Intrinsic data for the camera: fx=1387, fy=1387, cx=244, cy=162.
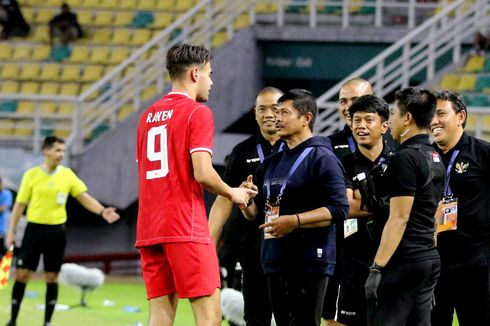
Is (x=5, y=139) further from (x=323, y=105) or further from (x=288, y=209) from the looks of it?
(x=288, y=209)

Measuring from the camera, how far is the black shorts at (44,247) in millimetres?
13734

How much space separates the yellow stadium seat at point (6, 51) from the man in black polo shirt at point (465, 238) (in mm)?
15857

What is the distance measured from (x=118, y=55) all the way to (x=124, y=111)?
4.94 feet

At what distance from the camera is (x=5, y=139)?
71.1 feet

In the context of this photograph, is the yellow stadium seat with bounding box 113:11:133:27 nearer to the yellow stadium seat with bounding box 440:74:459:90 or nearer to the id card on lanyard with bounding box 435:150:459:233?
the yellow stadium seat with bounding box 440:74:459:90

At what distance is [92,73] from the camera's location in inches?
925

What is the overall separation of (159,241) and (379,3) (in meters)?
14.1

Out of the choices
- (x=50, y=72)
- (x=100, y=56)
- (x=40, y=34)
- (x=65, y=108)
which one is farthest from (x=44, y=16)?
(x=65, y=108)

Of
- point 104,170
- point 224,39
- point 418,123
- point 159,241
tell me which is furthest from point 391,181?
point 224,39

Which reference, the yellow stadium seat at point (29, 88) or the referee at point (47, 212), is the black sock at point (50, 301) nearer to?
the referee at point (47, 212)

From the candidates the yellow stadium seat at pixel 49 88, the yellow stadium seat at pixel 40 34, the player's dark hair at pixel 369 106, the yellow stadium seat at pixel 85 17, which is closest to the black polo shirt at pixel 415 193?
the player's dark hair at pixel 369 106

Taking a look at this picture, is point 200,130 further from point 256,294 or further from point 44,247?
point 44,247

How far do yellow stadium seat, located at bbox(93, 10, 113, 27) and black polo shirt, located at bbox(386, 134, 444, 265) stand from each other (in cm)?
1692

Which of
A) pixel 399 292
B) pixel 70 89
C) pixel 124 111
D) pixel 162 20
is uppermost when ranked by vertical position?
pixel 162 20
